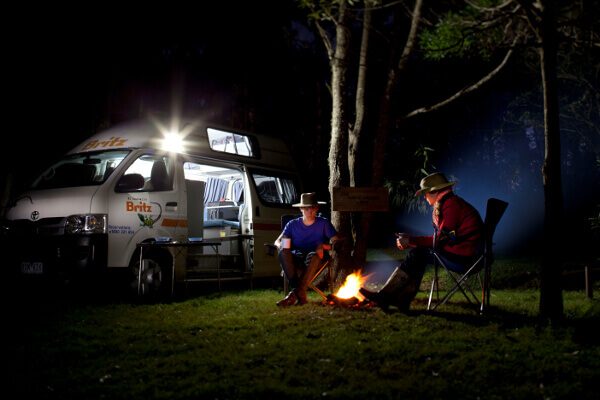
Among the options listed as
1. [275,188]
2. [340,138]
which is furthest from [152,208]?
[340,138]

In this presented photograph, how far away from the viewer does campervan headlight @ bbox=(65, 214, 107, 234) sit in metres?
6.10

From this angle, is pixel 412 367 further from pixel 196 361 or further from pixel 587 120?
pixel 587 120

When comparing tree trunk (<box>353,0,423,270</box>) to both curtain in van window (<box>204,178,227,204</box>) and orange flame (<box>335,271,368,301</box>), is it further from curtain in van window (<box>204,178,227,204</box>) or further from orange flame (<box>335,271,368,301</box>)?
curtain in van window (<box>204,178,227,204</box>)

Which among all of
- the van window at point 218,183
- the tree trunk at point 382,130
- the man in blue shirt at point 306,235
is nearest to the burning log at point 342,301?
the man in blue shirt at point 306,235

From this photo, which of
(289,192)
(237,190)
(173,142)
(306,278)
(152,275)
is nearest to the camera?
(306,278)

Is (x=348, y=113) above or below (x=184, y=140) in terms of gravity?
above

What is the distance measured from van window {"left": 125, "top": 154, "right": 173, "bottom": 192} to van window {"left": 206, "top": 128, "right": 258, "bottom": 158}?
0.94m

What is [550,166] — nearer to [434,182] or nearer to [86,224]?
[434,182]

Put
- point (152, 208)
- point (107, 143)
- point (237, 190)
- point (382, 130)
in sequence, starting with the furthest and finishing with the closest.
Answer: point (237, 190) < point (382, 130) < point (107, 143) < point (152, 208)

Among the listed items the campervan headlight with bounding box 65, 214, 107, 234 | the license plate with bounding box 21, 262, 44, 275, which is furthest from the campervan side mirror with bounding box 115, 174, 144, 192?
the license plate with bounding box 21, 262, 44, 275

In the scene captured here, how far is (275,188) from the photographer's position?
8.88 metres

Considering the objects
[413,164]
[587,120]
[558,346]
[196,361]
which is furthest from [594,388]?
[587,120]

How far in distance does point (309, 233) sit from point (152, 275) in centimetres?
208

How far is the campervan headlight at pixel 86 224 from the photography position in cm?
610
